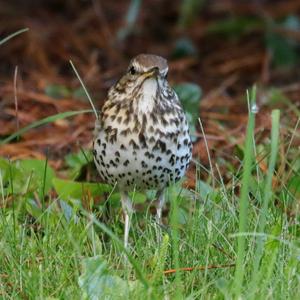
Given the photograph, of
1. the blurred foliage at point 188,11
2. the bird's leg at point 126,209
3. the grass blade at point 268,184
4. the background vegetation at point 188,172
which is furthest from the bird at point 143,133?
the blurred foliage at point 188,11

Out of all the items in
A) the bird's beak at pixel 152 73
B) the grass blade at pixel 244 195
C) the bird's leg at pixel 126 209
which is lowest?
the bird's leg at pixel 126 209

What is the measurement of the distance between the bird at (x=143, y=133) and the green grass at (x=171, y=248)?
203mm

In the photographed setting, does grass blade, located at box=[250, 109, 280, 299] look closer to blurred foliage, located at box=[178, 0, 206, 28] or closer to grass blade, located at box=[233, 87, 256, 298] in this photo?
grass blade, located at box=[233, 87, 256, 298]

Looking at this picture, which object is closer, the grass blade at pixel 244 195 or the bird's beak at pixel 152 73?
the grass blade at pixel 244 195

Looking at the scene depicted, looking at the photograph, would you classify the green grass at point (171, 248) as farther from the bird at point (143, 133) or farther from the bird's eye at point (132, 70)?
the bird's eye at point (132, 70)

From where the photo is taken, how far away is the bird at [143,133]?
177 inches

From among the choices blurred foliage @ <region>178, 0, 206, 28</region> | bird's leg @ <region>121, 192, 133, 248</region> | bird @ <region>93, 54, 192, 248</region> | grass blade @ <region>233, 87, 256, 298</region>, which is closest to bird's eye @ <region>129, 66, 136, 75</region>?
bird @ <region>93, 54, 192, 248</region>

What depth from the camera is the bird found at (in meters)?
4.51

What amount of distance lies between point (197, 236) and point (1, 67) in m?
4.14

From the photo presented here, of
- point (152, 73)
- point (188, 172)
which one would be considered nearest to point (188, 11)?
point (188, 172)

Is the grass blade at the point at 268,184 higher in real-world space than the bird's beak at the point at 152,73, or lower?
lower

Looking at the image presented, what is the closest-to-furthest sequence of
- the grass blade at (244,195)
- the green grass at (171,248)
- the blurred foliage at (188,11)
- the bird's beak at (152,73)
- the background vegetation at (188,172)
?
the grass blade at (244,195) < the green grass at (171,248) < the background vegetation at (188,172) < the bird's beak at (152,73) < the blurred foliage at (188,11)

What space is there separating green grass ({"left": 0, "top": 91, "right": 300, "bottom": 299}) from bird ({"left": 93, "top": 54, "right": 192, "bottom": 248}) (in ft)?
0.66

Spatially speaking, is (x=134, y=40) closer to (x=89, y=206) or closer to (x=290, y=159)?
(x=290, y=159)
